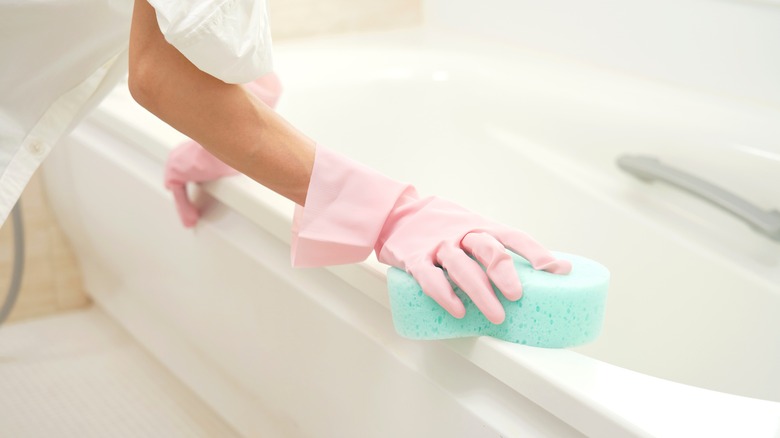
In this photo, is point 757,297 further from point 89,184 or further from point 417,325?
point 89,184

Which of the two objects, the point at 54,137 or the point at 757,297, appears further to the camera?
the point at 757,297

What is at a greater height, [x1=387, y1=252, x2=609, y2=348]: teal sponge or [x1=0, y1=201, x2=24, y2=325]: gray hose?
[x1=387, y1=252, x2=609, y2=348]: teal sponge

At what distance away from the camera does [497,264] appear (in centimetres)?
75

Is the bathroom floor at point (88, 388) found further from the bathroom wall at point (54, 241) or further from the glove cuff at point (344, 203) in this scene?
the glove cuff at point (344, 203)

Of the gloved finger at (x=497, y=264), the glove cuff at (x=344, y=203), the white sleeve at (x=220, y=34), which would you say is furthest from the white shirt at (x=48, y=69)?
the gloved finger at (x=497, y=264)

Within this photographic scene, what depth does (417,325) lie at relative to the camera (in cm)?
77

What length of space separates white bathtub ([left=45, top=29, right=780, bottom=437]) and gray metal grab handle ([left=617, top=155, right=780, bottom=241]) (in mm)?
26

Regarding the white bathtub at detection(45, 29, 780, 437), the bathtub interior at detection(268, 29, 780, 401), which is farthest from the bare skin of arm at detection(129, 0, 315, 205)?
the bathtub interior at detection(268, 29, 780, 401)

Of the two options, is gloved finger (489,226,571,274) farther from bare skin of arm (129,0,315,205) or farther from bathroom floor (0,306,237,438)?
bathroom floor (0,306,237,438)

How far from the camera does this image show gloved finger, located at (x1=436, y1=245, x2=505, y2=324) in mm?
741

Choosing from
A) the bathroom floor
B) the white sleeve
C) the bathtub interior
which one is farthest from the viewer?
the bathroom floor

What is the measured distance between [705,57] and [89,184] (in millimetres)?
969

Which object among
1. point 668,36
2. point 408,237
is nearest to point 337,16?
point 668,36

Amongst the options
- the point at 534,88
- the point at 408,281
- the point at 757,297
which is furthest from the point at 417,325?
the point at 534,88
